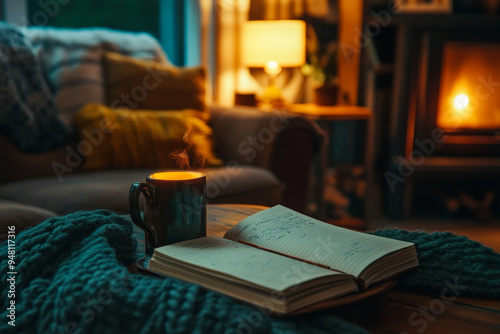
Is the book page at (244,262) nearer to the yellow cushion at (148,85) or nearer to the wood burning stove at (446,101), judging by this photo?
the yellow cushion at (148,85)

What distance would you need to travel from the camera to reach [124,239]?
749 millimetres

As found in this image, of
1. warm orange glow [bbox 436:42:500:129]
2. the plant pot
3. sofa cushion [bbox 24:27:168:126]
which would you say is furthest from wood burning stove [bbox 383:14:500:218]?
sofa cushion [bbox 24:27:168:126]

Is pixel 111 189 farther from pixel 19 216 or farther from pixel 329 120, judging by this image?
pixel 329 120

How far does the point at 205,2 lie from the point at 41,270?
89.1 inches

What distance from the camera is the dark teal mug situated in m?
0.75

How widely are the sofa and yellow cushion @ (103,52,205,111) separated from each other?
0.25 ft

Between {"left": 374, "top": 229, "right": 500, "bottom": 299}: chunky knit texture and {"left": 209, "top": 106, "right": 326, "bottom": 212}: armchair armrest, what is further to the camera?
{"left": 209, "top": 106, "right": 326, "bottom": 212}: armchair armrest

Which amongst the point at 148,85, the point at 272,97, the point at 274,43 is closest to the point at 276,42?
the point at 274,43

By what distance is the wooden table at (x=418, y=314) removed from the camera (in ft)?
1.90

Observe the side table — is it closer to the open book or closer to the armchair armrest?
the armchair armrest

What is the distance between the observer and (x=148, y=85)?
78.0 inches

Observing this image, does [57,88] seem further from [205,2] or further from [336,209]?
[336,209]

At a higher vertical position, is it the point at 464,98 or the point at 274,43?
the point at 274,43

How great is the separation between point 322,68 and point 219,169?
1043mm
